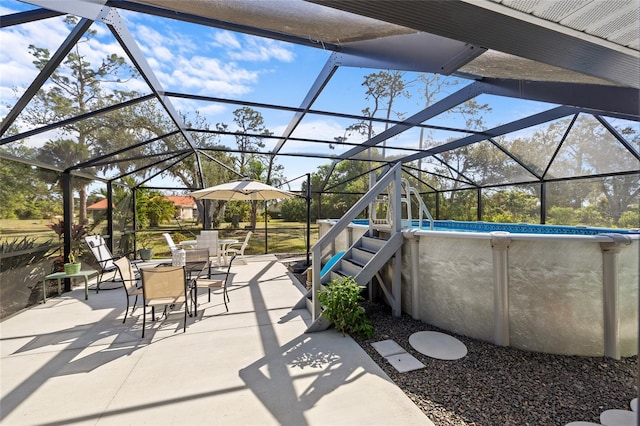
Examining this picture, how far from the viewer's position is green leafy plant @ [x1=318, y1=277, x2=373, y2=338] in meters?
3.54

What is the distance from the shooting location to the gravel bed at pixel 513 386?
6.99ft

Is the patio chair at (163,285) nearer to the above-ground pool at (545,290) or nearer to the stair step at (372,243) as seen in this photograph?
the stair step at (372,243)

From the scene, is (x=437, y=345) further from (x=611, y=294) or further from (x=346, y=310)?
(x=611, y=294)

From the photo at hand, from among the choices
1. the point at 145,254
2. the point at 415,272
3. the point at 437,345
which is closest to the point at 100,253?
the point at 145,254

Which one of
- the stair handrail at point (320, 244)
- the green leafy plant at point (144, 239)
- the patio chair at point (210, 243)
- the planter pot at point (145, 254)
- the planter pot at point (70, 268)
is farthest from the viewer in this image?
the green leafy plant at point (144, 239)

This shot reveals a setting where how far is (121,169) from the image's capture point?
7.88 meters

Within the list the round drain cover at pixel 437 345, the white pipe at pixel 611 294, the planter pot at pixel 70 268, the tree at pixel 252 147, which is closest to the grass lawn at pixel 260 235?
the tree at pixel 252 147

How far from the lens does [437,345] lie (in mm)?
3244

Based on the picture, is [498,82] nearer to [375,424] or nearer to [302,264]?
[375,424]

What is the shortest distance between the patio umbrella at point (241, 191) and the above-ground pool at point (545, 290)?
4.31 m

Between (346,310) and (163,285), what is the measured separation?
253 cm

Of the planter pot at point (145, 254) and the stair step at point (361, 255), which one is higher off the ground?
the stair step at point (361, 255)

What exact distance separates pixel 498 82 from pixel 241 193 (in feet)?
20.5

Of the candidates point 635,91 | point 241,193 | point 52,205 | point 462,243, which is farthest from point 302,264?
point 635,91
